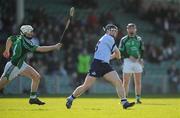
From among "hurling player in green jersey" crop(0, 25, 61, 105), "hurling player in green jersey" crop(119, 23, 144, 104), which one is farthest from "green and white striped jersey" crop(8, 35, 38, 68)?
"hurling player in green jersey" crop(119, 23, 144, 104)

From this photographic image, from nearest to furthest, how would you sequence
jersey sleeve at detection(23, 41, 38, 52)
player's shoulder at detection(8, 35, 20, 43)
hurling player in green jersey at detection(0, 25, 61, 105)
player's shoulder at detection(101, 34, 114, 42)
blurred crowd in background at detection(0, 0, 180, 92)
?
player's shoulder at detection(101, 34, 114, 42) < jersey sleeve at detection(23, 41, 38, 52) < hurling player in green jersey at detection(0, 25, 61, 105) < player's shoulder at detection(8, 35, 20, 43) < blurred crowd in background at detection(0, 0, 180, 92)

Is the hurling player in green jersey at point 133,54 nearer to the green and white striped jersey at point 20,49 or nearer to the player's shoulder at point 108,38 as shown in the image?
the player's shoulder at point 108,38

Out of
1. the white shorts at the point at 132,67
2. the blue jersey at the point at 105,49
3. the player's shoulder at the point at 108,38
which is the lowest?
the white shorts at the point at 132,67

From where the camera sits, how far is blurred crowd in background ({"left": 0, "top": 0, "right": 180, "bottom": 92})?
116 ft

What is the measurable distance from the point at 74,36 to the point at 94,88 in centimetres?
360

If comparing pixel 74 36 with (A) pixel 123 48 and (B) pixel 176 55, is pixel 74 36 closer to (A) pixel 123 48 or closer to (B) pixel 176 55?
(B) pixel 176 55

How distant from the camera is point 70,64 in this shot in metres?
36.1

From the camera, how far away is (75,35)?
37344 millimetres

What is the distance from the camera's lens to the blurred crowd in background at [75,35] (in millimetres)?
35469

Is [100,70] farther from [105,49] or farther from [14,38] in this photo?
[14,38]

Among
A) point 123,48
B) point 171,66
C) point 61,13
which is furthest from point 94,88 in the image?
point 123,48

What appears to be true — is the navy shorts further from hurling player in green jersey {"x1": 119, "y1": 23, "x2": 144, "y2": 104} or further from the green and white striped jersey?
hurling player in green jersey {"x1": 119, "y1": 23, "x2": 144, "y2": 104}

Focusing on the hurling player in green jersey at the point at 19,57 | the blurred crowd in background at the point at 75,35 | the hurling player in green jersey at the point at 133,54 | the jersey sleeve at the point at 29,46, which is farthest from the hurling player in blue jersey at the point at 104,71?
the blurred crowd in background at the point at 75,35

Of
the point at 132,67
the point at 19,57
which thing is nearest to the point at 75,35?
the point at 132,67
